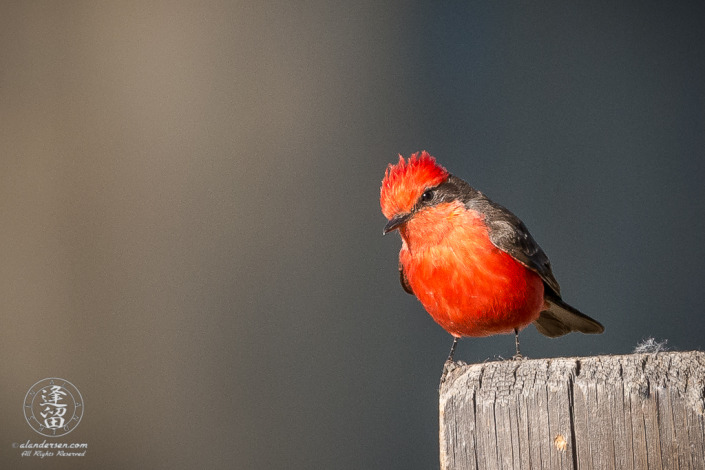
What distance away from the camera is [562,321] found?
3.70m

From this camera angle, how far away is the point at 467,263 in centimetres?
313

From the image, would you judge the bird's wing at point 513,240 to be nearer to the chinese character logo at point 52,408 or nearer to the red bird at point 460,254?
the red bird at point 460,254

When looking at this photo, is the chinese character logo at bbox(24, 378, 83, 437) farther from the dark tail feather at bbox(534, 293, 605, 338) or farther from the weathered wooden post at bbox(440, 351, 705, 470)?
the weathered wooden post at bbox(440, 351, 705, 470)

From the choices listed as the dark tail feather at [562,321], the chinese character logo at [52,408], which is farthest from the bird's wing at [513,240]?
the chinese character logo at [52,408]

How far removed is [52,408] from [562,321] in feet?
9.92

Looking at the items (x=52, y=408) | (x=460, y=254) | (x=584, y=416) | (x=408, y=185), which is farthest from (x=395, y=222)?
(x=52, y=408)

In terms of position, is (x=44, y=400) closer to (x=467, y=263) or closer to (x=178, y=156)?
(x=178, y=156)

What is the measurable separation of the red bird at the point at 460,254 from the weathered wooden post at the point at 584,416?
1.17 m

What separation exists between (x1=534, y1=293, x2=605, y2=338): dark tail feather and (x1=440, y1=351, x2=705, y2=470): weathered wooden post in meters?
1.66

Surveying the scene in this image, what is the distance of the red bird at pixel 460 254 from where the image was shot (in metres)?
3.10

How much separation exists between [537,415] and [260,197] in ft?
12.1

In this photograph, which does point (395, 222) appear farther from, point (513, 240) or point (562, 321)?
point (562, 321)

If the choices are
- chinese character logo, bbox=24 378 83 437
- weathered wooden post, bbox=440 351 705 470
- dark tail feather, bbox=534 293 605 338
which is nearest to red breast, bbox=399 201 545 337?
dark tail feather, bbox=534 293 605 338

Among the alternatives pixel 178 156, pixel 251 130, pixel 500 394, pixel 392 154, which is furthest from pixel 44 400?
pixel 500 394
